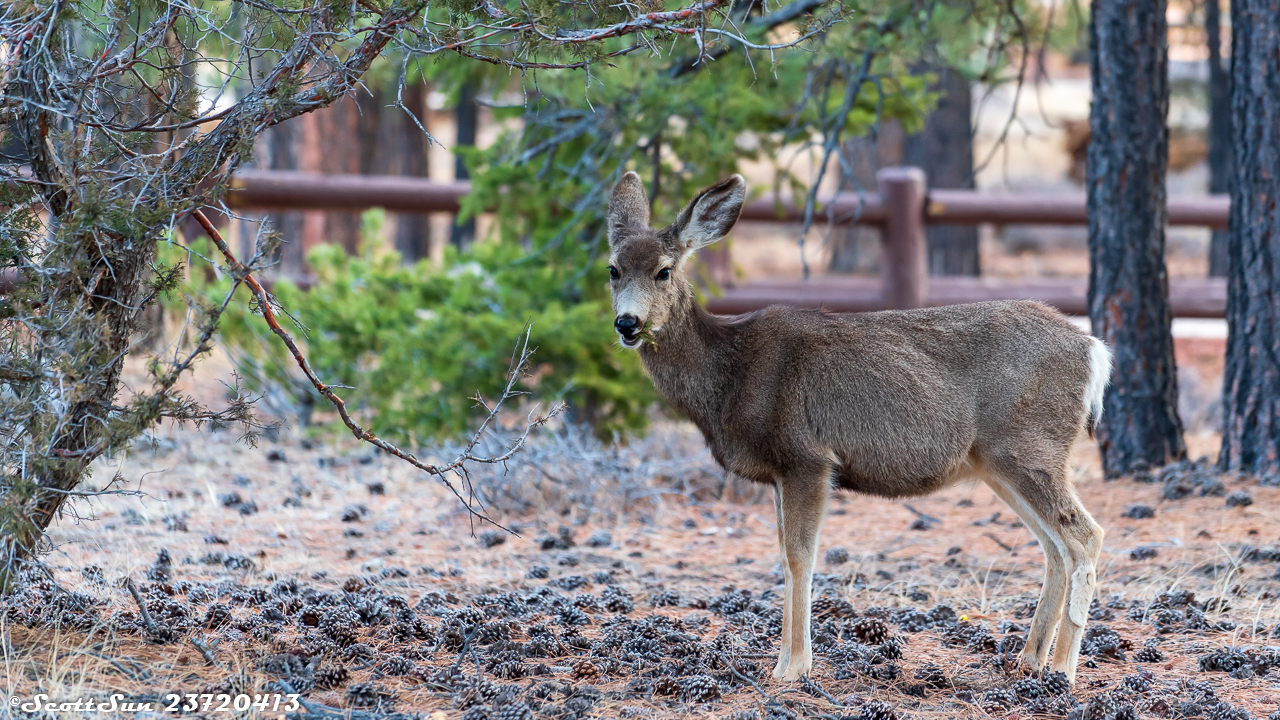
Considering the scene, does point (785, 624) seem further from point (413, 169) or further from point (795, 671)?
point (413, 169)

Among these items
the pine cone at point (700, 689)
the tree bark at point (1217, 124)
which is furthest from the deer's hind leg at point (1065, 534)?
the tree bark at point (1217, 124)

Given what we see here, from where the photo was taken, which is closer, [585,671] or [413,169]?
[585,671]

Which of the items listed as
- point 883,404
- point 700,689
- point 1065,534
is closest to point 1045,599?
point 1065,534

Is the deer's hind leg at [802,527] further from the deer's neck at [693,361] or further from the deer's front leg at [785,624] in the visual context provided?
the deer's neck at [693,361]

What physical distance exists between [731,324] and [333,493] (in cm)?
449

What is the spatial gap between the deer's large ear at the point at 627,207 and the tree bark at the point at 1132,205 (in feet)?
13.6

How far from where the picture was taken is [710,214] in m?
5.16

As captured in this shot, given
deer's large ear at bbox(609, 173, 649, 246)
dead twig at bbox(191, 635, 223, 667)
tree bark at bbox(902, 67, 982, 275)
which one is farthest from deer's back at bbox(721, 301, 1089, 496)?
tree bark at bbox(902, 67, 982, 275)

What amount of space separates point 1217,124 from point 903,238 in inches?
385

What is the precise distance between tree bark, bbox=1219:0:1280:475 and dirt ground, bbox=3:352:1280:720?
417mm

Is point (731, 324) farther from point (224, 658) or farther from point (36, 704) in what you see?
point (36, 704)

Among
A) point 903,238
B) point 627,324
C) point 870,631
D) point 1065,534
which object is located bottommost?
point 870,631

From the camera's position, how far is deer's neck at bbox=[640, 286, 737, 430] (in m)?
5.07

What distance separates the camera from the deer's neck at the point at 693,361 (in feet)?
16.6
